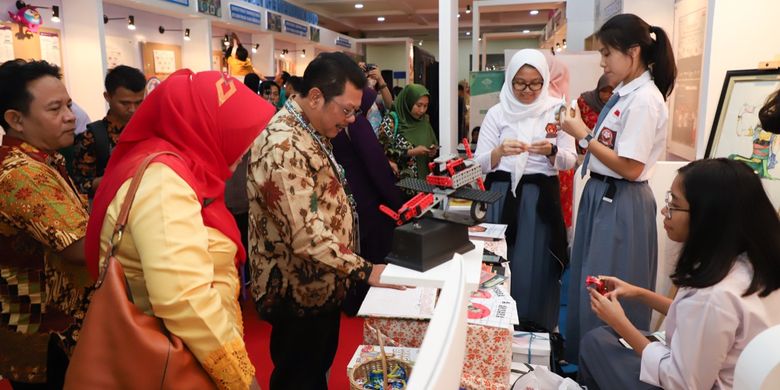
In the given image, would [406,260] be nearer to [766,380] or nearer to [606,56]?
[766,380]

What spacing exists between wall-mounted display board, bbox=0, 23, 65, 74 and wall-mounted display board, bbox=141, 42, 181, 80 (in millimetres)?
1533

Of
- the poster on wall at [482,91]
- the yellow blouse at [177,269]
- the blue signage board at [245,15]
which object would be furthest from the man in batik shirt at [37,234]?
the blue signage board at [245,15]

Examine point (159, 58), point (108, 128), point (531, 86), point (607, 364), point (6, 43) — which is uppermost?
point (159, 58)

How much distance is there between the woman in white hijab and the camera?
8.50ft

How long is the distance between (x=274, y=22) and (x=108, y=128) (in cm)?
753

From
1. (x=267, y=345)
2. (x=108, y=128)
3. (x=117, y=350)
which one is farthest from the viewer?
(x=267, y=345)

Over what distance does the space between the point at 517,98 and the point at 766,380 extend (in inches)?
88.4

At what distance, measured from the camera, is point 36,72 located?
5.35ft

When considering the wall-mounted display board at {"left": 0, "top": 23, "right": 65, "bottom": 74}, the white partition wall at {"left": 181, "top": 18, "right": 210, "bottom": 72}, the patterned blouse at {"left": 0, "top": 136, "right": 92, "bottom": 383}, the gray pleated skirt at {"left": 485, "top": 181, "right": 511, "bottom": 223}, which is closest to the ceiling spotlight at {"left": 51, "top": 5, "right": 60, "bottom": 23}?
the wall-mounted display board at {"left": 0, "top": 23, "right": 65, "bottom": 74}

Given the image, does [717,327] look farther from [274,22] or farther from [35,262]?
[274,22]

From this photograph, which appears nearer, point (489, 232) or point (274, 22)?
point (489, 232)

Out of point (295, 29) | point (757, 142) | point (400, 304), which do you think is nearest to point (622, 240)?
point (757, 142)

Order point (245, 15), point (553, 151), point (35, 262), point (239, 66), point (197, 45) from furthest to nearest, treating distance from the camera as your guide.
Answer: point (245, 15) → point (239, 66) → point (197, 45) → point (553, 151) → point (35, 262)

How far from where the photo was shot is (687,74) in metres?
3.37
